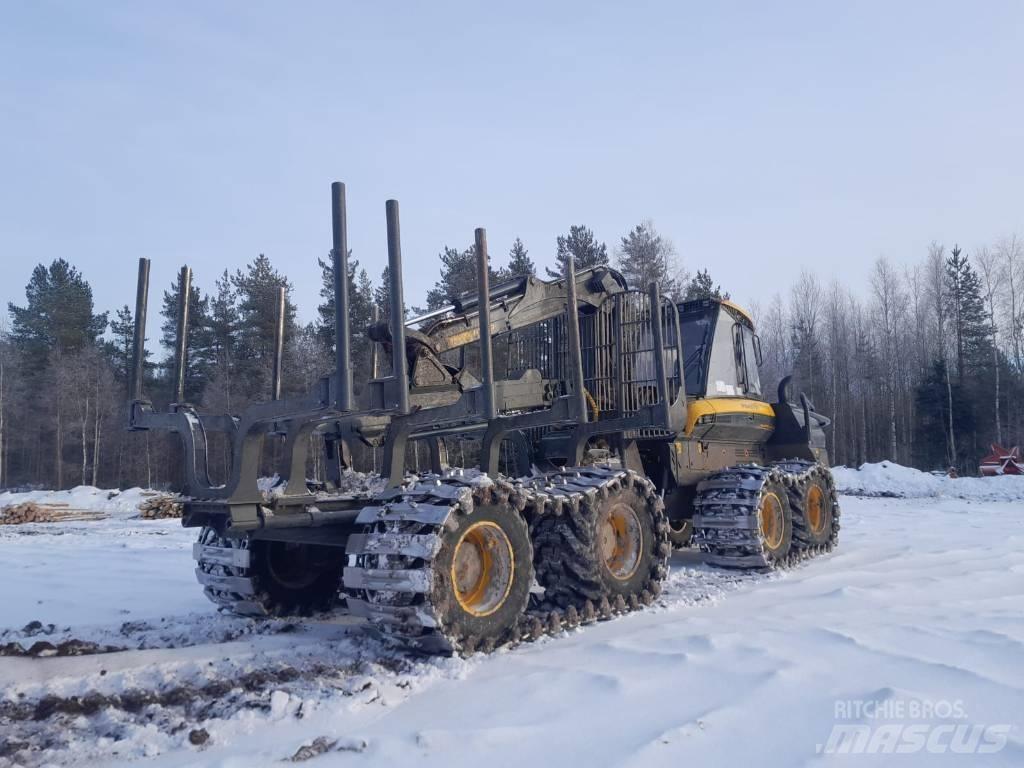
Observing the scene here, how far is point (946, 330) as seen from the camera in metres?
46.1

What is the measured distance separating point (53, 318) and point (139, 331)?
45.1m

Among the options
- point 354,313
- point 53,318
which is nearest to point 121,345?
point 53,318

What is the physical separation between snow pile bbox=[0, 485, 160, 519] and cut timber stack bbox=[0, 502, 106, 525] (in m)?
0.37

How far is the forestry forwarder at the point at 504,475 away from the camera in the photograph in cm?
489

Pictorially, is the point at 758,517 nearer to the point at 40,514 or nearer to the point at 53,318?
the point at 40,514

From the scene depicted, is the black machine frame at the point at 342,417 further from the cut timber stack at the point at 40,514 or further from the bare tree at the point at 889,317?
the bare tree at the point at 889,317

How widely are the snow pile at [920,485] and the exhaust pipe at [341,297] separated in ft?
69.4

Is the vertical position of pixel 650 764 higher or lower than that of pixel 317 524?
lower

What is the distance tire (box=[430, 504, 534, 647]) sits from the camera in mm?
4953

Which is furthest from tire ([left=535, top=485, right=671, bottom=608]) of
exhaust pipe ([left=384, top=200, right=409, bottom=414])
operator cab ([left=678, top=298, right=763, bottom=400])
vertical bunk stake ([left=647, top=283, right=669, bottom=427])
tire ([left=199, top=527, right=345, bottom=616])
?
operator cab ([left=678, top=298, right=763, bottom=400])

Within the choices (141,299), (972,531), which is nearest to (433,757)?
(141,299)

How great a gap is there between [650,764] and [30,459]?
53.5 m

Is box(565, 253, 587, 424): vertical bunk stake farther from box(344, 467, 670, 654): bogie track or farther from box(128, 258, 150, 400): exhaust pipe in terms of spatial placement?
box(128, 258, 150, 400): exhaust pipe

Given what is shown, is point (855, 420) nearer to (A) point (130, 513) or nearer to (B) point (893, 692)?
(A) point (130, 513)
